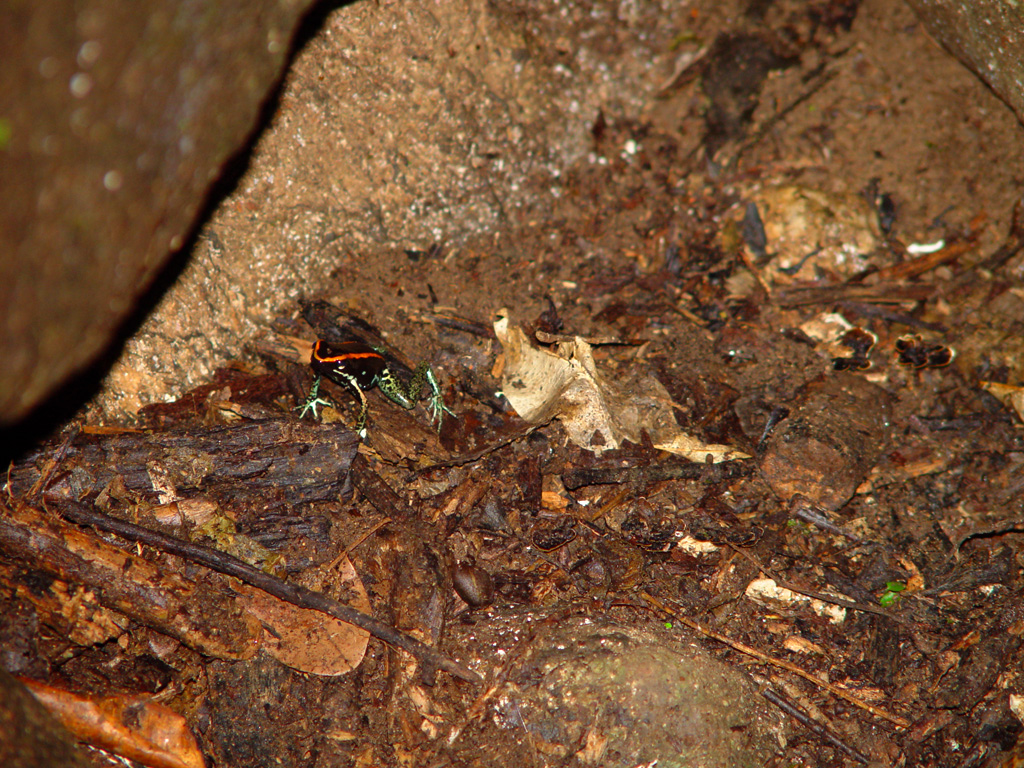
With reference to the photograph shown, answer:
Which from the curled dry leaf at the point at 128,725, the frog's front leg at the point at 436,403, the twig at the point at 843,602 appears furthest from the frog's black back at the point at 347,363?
the twig at the point at 843,602

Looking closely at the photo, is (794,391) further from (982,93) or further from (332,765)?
(332,765)

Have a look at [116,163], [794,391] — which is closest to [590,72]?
[794,391]

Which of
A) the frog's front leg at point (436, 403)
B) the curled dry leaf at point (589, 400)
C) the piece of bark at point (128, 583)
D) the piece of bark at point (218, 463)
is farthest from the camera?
the frog's front leg at point (436, 403)

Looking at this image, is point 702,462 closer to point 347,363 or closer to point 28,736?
point 347,363

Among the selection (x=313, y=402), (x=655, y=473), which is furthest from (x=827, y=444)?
(x=313, y=402)

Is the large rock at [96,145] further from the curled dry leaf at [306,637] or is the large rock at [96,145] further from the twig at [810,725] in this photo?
the twig at [810,725]
